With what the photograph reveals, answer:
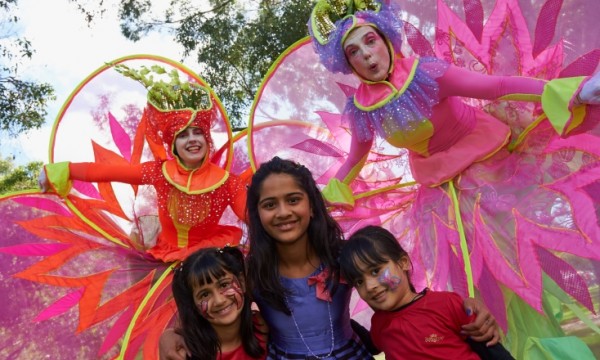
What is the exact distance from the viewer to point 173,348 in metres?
2.00

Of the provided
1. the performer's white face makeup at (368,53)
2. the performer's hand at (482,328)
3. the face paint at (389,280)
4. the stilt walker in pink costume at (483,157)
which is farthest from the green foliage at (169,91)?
the performer's hand at (482,328)

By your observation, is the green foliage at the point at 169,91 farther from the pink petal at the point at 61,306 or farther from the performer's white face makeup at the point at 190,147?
the pink petal at the point at 61,306

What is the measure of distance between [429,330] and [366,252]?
0.31m

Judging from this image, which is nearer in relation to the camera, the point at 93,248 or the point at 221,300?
the point at 221,300

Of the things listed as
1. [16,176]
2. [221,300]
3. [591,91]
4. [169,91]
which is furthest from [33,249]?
[16,176]

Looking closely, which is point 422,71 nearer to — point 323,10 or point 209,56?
point 323,10

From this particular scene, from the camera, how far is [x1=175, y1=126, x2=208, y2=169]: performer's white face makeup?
308 cm

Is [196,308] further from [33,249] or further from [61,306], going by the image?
[33,249]

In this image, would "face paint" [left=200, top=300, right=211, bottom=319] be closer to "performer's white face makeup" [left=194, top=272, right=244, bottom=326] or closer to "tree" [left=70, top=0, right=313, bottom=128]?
"performer's white face makeup" [left=194, top=272, right=244, bottom=326]

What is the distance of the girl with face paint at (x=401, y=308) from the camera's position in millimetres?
1800

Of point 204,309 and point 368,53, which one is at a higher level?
point 368,53

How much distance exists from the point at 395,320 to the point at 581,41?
1.38m

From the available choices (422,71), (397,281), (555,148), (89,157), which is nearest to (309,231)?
(397,281)

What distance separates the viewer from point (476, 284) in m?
2.23
